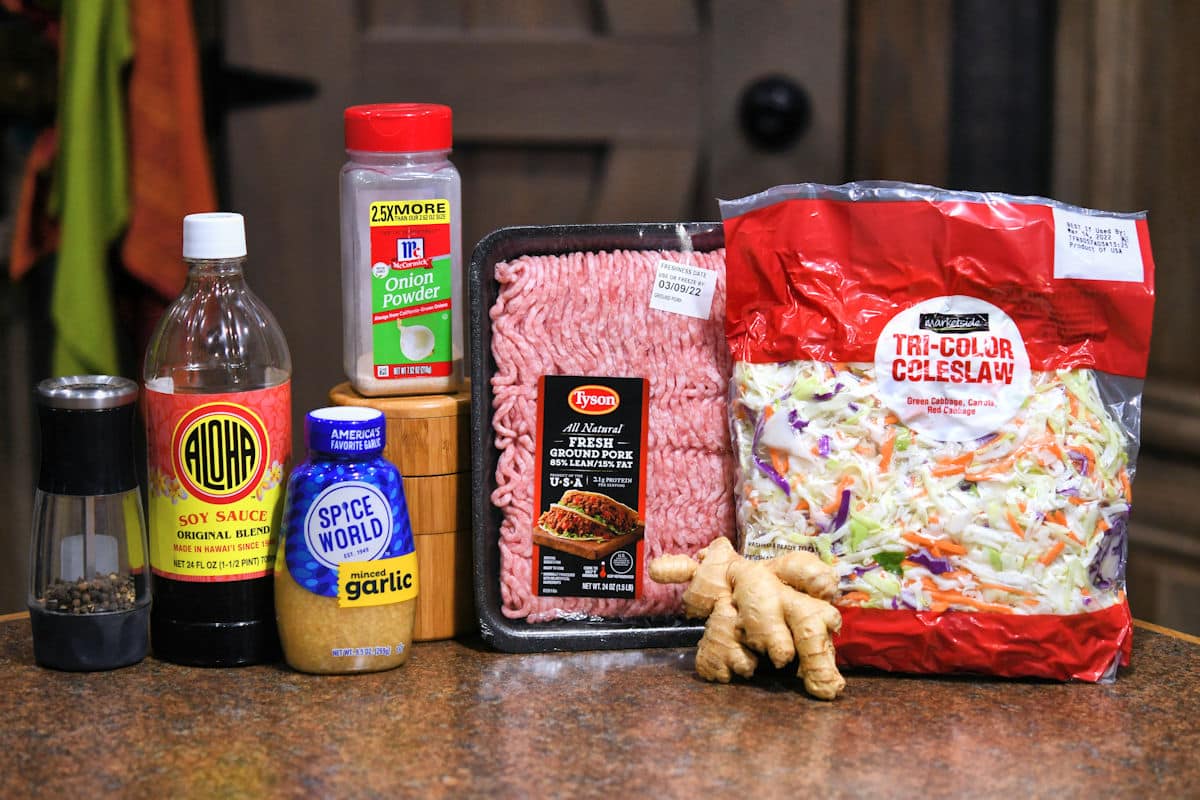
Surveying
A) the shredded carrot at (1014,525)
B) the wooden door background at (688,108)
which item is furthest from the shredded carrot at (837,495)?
the wooden door background at (688,108)

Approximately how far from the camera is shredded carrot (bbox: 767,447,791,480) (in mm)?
944

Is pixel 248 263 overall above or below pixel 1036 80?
below

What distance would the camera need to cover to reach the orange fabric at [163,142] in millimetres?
1622

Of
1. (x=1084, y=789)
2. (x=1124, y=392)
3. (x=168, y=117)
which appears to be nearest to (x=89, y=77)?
(x=168, y=117)

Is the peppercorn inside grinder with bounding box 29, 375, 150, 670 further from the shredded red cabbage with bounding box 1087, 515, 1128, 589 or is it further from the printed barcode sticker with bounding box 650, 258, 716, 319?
the shredded red cabbage with bounding box 1087, 515, 1128, 589

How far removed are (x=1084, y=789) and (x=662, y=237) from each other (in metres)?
0.48

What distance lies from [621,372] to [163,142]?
0.89 meters

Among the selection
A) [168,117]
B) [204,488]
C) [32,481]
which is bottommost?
[32,481]

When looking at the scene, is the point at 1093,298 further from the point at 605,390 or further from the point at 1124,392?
the point at 605,390

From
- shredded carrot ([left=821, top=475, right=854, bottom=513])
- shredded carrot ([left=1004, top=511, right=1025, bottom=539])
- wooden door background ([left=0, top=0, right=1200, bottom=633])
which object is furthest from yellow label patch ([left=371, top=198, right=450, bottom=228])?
wooden door background ([left=0, top=0, right=1200, bottom=633])

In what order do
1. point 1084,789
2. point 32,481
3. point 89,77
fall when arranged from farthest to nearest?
point 32,481, point 89,77, point 1084,789

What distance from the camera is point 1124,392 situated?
0.96 m

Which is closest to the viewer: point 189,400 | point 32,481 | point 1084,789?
point 1084,789

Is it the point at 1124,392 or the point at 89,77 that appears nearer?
the point at 1124,392
